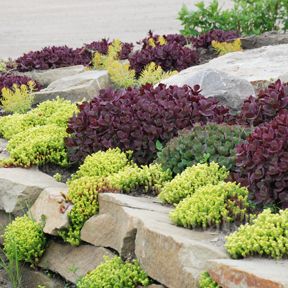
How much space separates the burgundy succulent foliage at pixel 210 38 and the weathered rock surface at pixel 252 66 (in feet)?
3.82

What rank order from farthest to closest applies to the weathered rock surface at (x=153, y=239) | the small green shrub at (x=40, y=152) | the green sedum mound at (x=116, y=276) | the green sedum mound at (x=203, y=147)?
the small green shrub at (x=40, y=152) → the green sedum mound at (x=203, y=147) → the green sedum mound at (x=116, y=276) → the weathered rock surface at (x=153, y=239)

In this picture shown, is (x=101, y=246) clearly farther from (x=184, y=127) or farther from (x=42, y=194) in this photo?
(x=184, y=127)

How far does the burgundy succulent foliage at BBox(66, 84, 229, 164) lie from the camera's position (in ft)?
21.9

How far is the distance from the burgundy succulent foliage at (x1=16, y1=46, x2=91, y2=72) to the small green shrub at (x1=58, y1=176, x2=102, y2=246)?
15.9 feet

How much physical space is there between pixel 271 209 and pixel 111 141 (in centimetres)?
192

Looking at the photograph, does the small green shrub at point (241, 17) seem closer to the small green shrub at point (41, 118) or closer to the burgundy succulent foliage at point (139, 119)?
the small green shrub at point (41, 118)

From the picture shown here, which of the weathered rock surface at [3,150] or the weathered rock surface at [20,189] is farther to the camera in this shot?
the weathered rock surface at [3,150]

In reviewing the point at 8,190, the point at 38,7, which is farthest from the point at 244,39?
the point at 38,7

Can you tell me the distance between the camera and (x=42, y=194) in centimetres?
650

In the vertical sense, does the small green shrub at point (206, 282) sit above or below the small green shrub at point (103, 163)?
below

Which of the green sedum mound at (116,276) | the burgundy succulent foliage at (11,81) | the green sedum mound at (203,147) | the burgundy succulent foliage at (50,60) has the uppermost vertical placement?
the green sedum mound at (203,147)

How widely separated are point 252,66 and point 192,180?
3361 millimetres

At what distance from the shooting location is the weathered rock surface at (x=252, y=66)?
8.16 meters

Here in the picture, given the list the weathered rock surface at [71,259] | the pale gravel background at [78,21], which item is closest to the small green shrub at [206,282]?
the weathered rock surface at [71,259]
